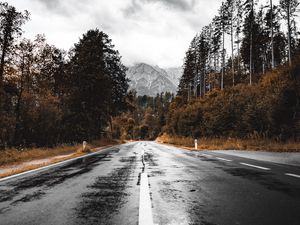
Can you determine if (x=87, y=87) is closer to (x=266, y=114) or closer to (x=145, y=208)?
(x=266, y=114)

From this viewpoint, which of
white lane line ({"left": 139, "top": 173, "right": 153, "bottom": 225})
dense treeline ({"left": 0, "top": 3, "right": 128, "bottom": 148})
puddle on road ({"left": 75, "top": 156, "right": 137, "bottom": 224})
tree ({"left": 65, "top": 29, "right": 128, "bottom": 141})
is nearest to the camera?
white lane line ({"left": 139, "top": 173, "right": 153, "bottom": 225})

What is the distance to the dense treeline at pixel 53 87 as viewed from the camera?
23609mm

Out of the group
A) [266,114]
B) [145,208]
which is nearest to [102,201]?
[145,208]

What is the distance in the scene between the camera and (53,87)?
34.8 m

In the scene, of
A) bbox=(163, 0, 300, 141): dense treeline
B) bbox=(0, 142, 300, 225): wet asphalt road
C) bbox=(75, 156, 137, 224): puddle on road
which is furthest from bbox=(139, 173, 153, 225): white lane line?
bbox=(163, 0, 300, 141): dense treeline

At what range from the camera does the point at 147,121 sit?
136875 millimetres

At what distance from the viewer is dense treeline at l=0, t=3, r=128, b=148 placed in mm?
23609

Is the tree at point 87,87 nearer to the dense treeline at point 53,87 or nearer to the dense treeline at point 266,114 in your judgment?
the dense treeline at point 53,87

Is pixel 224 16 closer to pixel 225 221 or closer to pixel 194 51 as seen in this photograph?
pixel 194 51

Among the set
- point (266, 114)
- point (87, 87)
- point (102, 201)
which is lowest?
point (102, 201)

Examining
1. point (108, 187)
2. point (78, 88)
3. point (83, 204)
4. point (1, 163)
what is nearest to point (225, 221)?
point (83, 204)

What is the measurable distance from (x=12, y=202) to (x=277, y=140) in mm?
16728

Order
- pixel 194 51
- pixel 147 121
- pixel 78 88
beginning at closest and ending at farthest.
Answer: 1. pixel 78 88
2. pixel 194 51
3. pixel 147 121

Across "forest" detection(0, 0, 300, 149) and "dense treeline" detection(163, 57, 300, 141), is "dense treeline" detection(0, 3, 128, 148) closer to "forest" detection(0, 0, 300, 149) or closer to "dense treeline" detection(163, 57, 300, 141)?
"forest" detection(0, 0, 300, 149)
